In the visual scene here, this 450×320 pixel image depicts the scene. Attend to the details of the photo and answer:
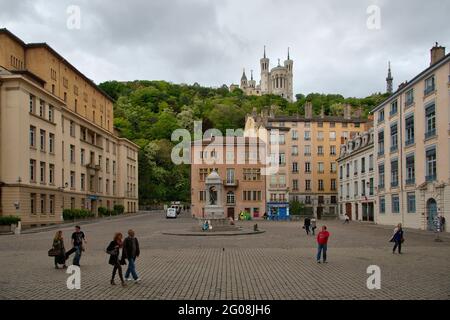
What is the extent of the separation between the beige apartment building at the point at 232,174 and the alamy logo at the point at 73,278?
5589 cm

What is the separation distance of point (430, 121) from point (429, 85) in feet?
10.5

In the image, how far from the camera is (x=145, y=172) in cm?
10531

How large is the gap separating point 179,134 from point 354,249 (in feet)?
283

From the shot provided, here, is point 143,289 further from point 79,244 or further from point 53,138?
point 53,138

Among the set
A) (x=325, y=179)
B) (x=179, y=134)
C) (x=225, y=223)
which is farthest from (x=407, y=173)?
(x=179, y=134)

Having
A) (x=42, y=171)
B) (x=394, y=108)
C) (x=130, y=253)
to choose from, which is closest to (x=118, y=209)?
(x=42, y=171)

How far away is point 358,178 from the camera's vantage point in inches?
2576

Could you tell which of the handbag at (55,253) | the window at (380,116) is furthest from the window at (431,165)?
the handbag at (55,253)

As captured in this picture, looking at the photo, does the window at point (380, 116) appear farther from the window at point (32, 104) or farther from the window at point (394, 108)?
the window at point (32, 104)

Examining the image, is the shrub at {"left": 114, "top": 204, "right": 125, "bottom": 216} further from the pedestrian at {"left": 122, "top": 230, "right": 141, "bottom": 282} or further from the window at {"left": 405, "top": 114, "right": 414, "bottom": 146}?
the pedestrian at {"left": 122, "top": 230, "right": 141, "bottom": 282}

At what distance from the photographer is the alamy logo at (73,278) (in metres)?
13.0

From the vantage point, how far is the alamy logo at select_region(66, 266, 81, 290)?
12953mm

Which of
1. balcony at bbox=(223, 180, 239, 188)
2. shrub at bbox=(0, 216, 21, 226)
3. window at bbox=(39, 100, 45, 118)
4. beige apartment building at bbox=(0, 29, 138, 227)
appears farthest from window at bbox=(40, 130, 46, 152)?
balcony at bbox=(223, 180, 239, 188)

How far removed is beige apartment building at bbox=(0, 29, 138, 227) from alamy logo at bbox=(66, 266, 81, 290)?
31415 millimetres
